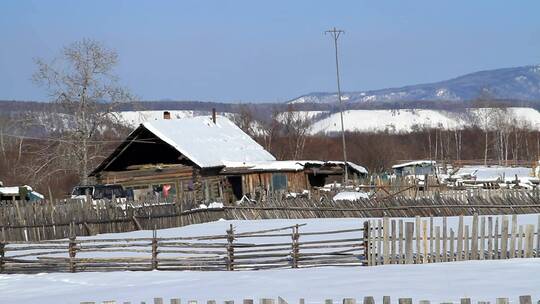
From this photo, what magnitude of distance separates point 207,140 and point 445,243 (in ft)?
108

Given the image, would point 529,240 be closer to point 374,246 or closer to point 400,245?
point 400,245

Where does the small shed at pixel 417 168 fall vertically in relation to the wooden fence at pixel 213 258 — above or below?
below

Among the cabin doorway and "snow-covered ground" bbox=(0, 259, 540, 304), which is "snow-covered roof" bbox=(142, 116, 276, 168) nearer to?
the cabin doorway

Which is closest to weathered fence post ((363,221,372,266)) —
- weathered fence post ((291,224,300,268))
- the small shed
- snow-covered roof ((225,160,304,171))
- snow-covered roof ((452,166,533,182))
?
weathered fence post ((291,224,300,268))

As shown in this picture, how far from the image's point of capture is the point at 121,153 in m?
47.9

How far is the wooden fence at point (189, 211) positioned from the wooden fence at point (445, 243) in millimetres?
12403

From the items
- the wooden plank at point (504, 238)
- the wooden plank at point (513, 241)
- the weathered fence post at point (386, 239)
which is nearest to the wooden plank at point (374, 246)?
the weathered fence post at point (386, 239)

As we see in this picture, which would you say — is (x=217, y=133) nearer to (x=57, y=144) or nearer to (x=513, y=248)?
(x=57, y=144)

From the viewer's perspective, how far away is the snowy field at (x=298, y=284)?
15656 millimetres

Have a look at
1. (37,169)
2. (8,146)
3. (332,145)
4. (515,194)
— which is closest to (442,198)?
(515,194)

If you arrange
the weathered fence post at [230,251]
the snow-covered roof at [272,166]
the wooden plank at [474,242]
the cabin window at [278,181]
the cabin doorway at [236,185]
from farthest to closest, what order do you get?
the cabin doorway at [236,185] → the cabin window at [278,181] → the snow-covered roof at [272,166] → the weathered fence post at [230,251] → the wooden plank at [474,242]

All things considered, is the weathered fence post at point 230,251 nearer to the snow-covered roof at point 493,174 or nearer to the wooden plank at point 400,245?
the wooden plank at point 400,245

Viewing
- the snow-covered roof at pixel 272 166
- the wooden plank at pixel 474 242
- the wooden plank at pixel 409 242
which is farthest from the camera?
the snow-covered roof at pixel 272 166

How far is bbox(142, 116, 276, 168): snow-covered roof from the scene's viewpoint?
155 ft
